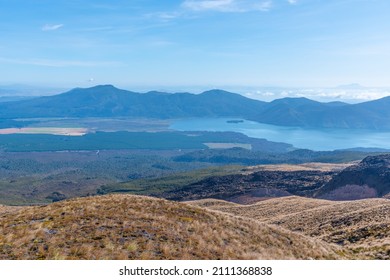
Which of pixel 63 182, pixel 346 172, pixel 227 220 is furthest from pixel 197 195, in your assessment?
pixel 63 182

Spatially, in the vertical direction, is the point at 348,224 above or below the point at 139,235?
below

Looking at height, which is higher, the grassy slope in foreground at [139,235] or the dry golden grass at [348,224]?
the grassy slope in foreground at [139,235]

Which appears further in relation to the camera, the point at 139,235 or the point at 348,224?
the point at 348,224

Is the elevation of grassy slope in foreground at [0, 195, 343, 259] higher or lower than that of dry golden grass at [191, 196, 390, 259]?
higher

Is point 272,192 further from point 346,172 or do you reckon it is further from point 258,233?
point 258,233

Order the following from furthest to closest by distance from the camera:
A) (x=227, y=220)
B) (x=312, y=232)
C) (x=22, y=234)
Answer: (x=312, y=232) → (x=227, y=220) → (x=22, y=234)

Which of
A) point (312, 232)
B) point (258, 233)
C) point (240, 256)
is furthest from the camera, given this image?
point (312, 232)

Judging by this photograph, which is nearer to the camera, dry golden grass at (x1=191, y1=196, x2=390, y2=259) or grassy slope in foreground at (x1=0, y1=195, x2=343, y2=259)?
grassy slope in foreground at (x1=0, y1=195, x2=343, y2=259)

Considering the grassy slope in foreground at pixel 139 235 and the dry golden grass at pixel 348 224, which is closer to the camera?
the grassy slope in foreground at pixel 139 235
